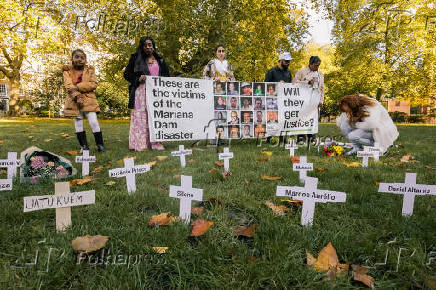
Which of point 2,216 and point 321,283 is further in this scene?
point 2,216

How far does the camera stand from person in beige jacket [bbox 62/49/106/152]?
166 inches

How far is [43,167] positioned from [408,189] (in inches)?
132

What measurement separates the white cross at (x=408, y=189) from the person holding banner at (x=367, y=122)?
2702 millimetres

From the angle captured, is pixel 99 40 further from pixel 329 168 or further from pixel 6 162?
pixel 329 168

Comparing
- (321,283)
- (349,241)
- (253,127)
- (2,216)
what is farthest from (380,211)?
(253,127)

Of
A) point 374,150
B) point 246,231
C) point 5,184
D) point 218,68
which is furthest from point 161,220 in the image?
point 218,68

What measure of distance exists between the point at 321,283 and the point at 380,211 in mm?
1045

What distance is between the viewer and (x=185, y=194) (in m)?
1.70

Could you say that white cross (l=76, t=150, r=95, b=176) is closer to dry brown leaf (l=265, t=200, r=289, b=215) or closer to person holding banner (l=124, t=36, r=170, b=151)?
dry brown leaf (l=265, t=200, r=289, b=215)

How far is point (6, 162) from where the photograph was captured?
2.50 m

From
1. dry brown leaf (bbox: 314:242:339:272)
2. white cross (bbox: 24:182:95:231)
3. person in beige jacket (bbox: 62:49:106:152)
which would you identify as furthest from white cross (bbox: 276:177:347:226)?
person in beige jacket (bbox: 62:49:106:152)

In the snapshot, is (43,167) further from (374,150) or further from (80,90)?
(374,150)

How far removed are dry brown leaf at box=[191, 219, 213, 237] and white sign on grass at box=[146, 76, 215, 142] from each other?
3.13 meters

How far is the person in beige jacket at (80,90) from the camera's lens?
4.21 metres
